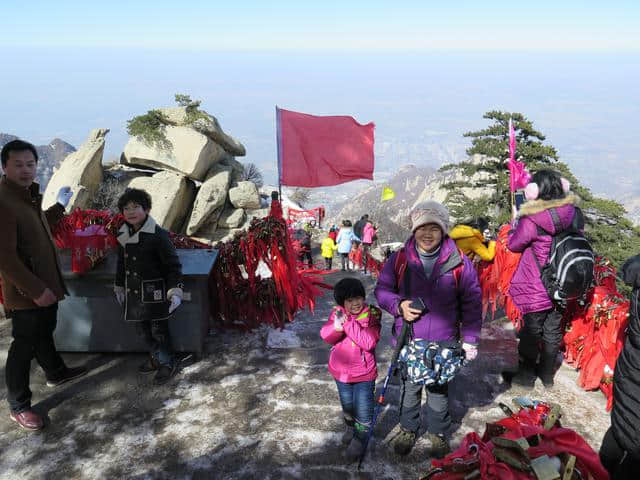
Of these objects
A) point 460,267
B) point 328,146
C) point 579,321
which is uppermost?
point 328,146

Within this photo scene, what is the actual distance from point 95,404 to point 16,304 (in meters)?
1.12

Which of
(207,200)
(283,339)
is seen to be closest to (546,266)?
(283,339)

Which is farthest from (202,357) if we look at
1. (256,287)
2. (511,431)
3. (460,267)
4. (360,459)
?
(511,431)

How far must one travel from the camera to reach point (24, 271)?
3.63 m

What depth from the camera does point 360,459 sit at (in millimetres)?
3393

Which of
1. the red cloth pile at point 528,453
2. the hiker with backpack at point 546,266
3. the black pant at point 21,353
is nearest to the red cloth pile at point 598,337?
the hiker with backpack at point 546,266

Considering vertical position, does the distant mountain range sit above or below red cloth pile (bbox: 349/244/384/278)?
above

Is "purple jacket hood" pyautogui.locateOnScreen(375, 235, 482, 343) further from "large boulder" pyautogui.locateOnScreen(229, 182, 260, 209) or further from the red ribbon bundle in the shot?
"large boulder" pyautogui.locateOnScreen(229, 182, 260, 209)

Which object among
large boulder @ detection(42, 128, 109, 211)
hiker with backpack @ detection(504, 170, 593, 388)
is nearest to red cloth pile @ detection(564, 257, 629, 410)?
hiker with backpack @ detection(504, 170, 593, 388)

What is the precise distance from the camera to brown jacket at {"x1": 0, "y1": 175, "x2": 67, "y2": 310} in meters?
3.58

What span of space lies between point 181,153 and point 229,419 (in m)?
26.4

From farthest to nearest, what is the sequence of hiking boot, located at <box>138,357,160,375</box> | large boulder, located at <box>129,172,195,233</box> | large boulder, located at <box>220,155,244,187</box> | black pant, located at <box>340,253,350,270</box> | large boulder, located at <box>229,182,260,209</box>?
large boulder, located at <box>220,155,244,187</box> < large boulder, located at <box>229,182,260,209</box> < large boulder, located at <box>129,172,195,233</box> < black pant, located at <box>340,253,350,270</box> < hiking boot, located at <box>138,357,160,375</box>

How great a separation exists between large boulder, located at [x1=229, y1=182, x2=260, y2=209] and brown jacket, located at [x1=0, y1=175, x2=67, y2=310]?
2506cm

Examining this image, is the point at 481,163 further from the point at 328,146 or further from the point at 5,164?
the point at 5,164
